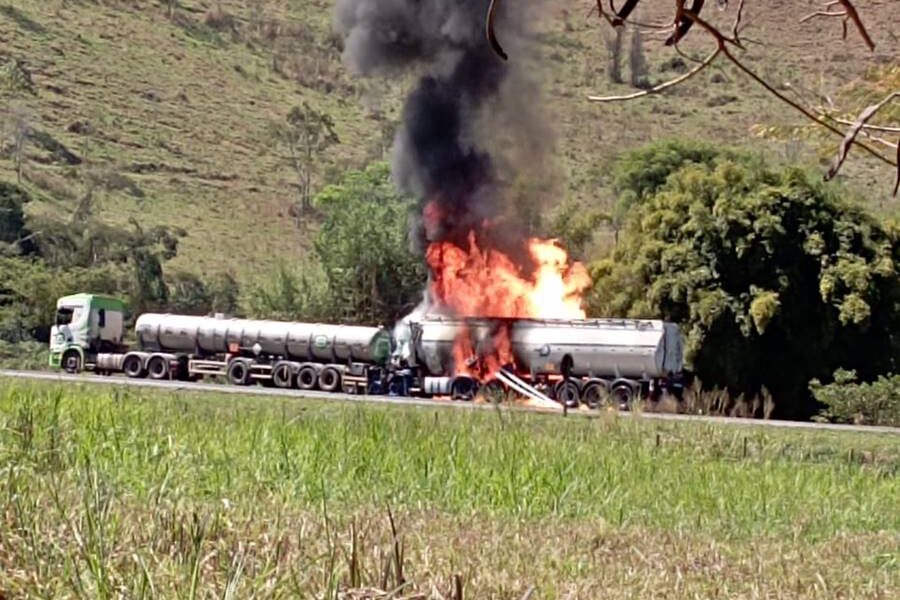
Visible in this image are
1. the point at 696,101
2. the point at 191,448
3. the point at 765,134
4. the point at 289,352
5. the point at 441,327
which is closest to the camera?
the point at 191,448

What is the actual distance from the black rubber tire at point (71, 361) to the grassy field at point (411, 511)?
23527 mm

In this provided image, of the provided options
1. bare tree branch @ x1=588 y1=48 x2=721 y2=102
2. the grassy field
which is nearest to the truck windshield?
the grassy field

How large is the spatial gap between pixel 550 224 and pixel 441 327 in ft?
34.0

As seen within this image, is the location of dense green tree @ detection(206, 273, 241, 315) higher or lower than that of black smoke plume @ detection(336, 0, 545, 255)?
lower

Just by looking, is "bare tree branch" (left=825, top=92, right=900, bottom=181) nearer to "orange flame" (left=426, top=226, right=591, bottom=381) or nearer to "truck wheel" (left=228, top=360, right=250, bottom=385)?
"orange flame" (left=426, top=226, right=591, bottom=381)

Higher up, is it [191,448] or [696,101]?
[696,101]

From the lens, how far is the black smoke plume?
39.5 meters

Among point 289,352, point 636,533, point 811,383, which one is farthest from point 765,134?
point 289,352

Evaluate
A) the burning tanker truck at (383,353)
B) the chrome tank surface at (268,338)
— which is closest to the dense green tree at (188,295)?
the burning tanker truck at (383,353)

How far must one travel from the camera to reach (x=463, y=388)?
37.3 meters

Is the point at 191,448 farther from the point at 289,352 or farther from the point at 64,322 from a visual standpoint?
the point at 64,322

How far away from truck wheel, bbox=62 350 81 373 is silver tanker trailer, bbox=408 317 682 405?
10787 mm

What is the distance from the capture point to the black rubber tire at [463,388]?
37.0 meters

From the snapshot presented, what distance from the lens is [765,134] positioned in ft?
58.1
